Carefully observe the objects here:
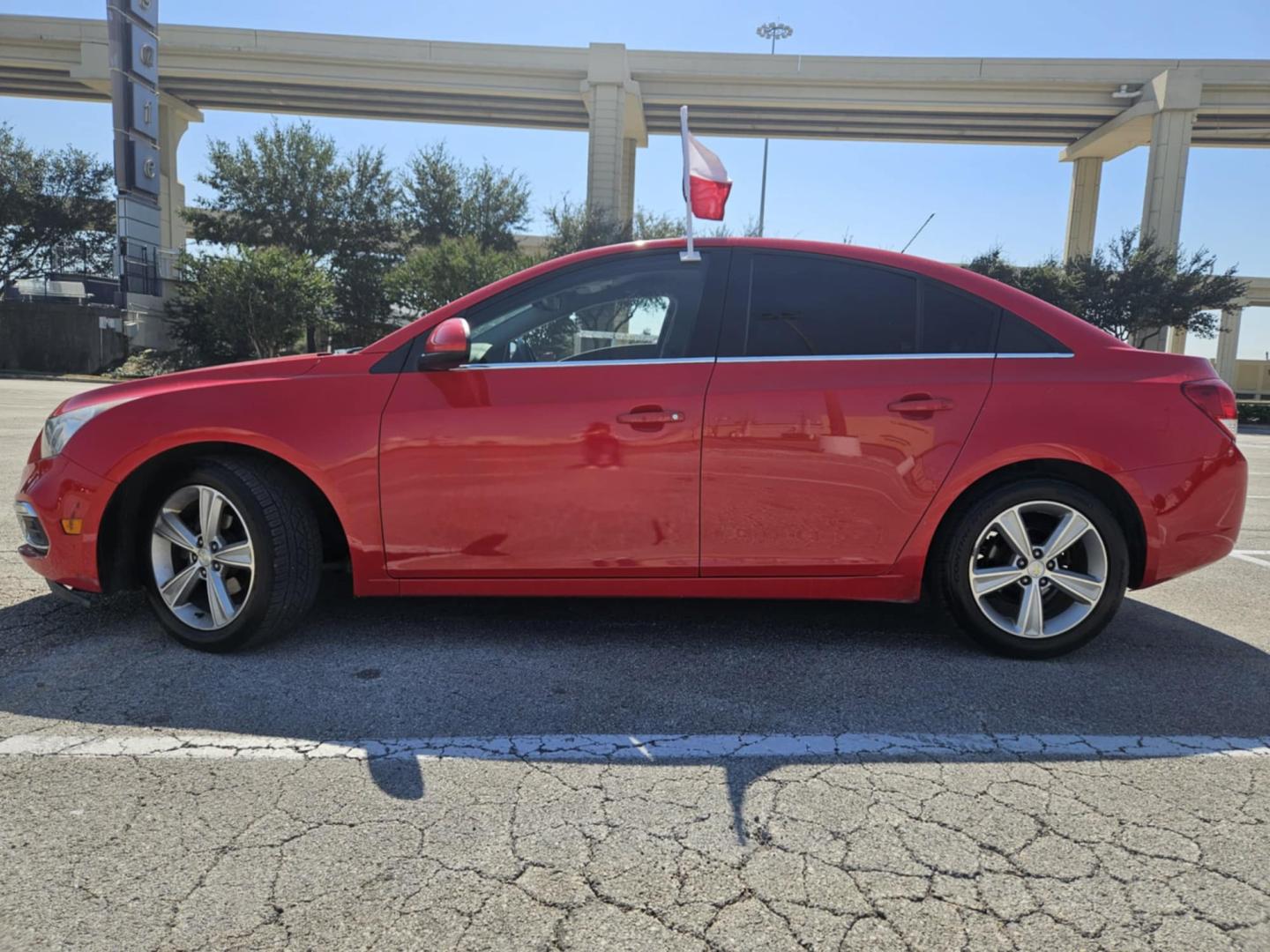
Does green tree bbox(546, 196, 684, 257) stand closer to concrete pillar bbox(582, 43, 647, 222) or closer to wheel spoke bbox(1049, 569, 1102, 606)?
concrete pillar bbox(582, 43, 647, 222)

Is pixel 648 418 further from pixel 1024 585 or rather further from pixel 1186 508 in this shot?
pixel 1186 508

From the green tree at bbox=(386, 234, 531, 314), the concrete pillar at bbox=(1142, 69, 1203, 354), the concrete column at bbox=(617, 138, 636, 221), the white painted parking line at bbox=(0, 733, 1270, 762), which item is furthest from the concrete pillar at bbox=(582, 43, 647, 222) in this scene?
the white painted parking line at bbox=(0, 733, 1270, 762)

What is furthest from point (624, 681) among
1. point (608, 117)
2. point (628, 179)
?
point (628, 179)

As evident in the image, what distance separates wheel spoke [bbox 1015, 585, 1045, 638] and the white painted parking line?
2.30 feet

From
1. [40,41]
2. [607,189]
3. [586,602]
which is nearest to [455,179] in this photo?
[607,189]

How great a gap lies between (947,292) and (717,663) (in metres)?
1.81

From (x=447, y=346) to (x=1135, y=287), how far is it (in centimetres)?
3685

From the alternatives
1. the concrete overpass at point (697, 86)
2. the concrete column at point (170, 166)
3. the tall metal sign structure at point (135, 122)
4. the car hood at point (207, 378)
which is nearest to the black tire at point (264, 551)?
the car hood at point (207, 378)

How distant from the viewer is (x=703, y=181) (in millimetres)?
4250

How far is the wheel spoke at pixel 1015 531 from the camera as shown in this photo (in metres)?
3.52

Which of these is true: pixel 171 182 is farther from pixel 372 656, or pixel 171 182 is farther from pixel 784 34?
pixel 372 656

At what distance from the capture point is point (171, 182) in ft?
137

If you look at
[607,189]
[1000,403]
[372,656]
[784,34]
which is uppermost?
[784,34]

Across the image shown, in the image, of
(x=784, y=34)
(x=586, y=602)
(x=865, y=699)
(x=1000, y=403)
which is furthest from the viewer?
(x=784, y=34)
